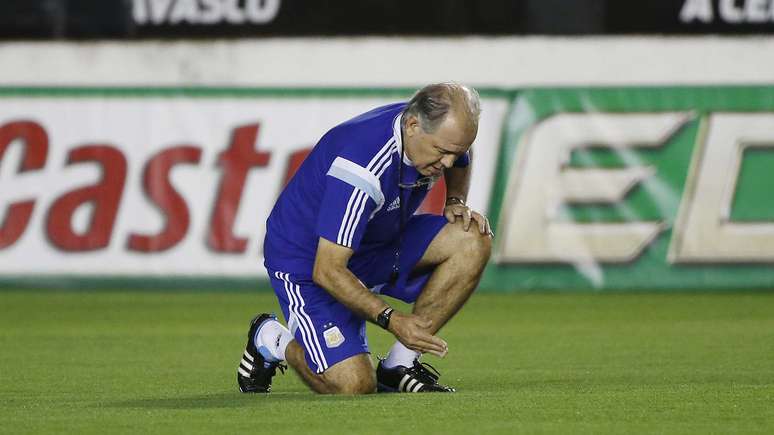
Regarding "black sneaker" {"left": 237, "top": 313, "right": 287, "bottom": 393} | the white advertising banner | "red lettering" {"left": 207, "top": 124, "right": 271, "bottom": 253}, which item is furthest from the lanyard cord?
"red lettering" {"left": 207, "top": 124, "right": 271, "bottom": 253}

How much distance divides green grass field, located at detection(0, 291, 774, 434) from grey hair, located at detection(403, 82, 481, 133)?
42.2 inches

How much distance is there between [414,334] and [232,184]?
7.67m

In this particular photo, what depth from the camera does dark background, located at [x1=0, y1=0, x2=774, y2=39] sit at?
50.5ft

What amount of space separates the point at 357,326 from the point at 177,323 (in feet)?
14.8

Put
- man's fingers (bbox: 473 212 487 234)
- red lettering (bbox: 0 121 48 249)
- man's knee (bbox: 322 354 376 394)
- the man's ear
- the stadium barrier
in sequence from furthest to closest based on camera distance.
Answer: red lettering (bbox: 0 121 48 249)
the stadium barrier
man's fingers (bbox: 473 212 487 234)
man's knee (bbox: 322 354 376 394)
the man's ear

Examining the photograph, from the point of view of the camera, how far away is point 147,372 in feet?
27.8

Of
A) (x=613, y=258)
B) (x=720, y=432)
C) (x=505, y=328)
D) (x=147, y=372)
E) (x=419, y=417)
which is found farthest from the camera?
(x=613, y=258)

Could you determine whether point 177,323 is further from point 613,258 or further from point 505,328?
point 613,258

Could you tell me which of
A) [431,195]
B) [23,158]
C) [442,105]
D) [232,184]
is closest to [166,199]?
[232,184]

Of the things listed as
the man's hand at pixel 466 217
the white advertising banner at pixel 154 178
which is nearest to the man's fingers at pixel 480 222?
the man's hand at pixel 466 217

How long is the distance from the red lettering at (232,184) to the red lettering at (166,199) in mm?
239

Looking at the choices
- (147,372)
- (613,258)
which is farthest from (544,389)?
(613,258)

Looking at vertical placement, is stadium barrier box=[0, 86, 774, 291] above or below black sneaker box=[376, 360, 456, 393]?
below

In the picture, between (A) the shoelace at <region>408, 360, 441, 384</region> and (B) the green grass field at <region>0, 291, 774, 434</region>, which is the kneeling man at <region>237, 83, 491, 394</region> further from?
(B) the green grass field at <region>0, 291, 774, 434</region>
